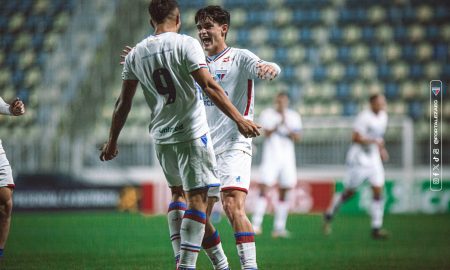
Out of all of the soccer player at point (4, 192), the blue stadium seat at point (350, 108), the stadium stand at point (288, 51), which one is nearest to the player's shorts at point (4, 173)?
the soccer player at point (4, 192)

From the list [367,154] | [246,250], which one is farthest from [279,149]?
[246,250]

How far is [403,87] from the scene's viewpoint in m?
21.3

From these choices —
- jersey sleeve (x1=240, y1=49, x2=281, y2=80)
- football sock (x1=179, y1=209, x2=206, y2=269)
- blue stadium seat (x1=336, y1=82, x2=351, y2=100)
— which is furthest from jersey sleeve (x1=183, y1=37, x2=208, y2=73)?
blue stadium seat (x1=336, y1=82, x2=351, y2=100)

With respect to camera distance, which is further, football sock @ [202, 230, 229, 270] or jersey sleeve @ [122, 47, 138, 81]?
football sock @ [202, 230, 229, 270]

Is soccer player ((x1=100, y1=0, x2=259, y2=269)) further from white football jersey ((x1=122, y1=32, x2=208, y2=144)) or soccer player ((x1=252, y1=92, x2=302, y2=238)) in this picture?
soccer player ((x1=252, y1=92, x2=302, y2=238))

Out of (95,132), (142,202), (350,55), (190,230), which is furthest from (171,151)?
(350,55)

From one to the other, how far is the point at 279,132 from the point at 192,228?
27.6 feet

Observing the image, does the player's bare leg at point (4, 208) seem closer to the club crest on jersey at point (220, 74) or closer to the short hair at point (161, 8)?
the club crest on jersey at point (220, 74)

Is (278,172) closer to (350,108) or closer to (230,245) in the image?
(230,245)

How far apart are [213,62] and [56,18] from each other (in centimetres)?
1724

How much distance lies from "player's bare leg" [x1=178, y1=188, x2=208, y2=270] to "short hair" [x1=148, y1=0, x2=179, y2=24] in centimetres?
120

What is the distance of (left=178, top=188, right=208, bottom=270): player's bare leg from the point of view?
555 cm

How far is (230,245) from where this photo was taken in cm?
1029

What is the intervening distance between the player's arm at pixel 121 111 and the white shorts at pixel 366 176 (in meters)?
7.63
